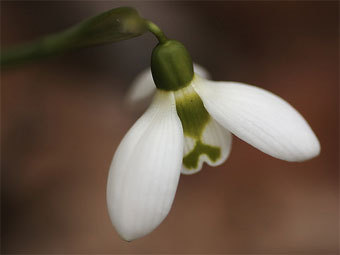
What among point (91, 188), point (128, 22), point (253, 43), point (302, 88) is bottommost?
point (128, 22)

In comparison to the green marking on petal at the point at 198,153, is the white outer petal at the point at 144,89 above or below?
above

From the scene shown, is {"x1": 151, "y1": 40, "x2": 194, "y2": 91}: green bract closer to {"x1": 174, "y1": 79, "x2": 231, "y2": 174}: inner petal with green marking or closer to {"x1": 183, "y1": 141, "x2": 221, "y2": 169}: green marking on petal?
{"x1": 174, "y1": 79, "x2": 231, "y2": 174}: inner petal with green marking

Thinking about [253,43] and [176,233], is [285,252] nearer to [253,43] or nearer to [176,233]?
[176,233]

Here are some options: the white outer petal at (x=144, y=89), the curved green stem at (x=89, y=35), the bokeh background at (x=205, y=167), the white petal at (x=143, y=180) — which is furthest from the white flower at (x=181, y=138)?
the bokeh background at (x=205, y=167)

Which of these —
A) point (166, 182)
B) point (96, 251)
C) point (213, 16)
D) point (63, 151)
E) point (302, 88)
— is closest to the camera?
point (166, 182)

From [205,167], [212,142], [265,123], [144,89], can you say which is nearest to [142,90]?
[144,89]

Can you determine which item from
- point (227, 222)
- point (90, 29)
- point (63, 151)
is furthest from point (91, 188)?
point (90, 29)

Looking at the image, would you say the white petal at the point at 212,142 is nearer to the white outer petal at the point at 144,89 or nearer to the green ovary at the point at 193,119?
the green ovary at the point at 193,119
